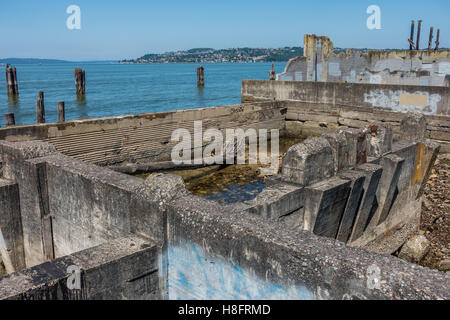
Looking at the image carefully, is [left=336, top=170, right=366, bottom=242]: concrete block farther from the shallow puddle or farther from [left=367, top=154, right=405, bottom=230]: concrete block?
the shallow puddle

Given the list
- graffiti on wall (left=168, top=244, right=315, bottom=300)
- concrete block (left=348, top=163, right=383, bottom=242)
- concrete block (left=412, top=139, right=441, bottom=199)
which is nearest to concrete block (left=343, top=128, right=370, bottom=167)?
concrete block (left=348, top=163, right=383, bottom=242)

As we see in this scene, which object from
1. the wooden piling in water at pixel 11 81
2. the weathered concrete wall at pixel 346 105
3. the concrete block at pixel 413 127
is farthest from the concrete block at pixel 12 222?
the wooden piling in water at pixel 11 81

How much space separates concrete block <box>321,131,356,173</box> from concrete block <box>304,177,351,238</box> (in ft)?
1.16

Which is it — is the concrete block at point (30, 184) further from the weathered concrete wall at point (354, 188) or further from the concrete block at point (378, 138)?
the concrete block at point (378, 138)

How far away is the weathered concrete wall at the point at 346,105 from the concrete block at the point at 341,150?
24.0 feet

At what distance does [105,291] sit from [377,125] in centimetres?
645

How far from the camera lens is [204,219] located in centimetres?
415

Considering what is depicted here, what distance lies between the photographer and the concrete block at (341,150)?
7.23 m

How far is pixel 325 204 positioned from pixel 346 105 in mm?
10790

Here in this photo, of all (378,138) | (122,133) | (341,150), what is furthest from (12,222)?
(378,138)

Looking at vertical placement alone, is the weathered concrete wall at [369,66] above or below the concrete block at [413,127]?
above

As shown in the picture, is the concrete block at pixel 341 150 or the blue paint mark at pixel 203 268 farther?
the concrete block at pixel 341 150

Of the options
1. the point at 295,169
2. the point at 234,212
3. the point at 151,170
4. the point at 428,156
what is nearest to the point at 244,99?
the point at 151,170
